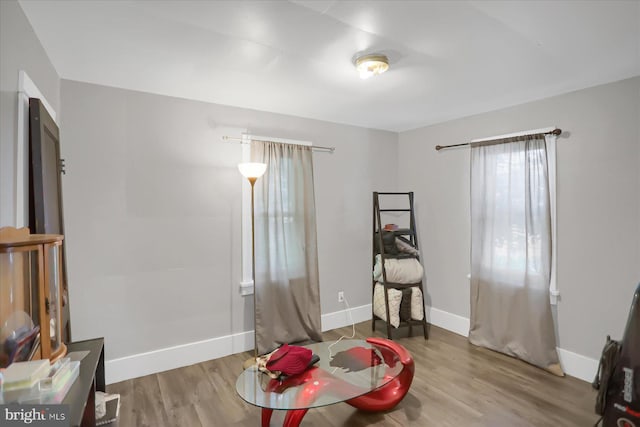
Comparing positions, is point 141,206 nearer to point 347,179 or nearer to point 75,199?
point 75,199

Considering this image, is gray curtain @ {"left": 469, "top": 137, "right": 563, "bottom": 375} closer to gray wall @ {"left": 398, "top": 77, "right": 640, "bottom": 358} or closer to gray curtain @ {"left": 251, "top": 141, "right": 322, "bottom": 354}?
gray wall @ {"left": 398, "top": 77, "right": 640, "bottom": 358}

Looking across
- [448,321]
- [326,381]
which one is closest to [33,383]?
[326,381]

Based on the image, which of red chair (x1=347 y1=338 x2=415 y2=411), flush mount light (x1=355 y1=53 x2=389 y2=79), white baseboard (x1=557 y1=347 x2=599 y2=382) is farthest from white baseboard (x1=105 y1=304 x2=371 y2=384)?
white baseboard (x1=557 y1=347 x2=599 y2=382)

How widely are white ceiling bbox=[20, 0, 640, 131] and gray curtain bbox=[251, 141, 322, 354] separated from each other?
726mm

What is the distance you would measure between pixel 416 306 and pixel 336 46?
2.76 m

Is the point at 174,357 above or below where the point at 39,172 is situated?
below

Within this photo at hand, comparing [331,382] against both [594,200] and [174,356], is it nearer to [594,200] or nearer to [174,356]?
[174,356]

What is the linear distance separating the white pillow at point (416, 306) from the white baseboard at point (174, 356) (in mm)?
1759

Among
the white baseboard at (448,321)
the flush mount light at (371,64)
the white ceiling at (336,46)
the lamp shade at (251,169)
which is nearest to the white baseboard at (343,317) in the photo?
the white baseboard at (448,321)

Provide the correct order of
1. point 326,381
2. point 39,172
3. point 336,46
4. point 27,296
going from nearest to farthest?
point 27,296 → point 39,172 → point 336,46 → point 326,381

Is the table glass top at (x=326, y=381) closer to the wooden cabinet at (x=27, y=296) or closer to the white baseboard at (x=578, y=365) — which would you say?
the wooden cabinet at (x=27, y=296)

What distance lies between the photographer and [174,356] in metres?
2.83

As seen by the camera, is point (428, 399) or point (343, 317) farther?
point (343, 317)

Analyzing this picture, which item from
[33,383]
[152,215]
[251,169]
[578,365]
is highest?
[251,169]
